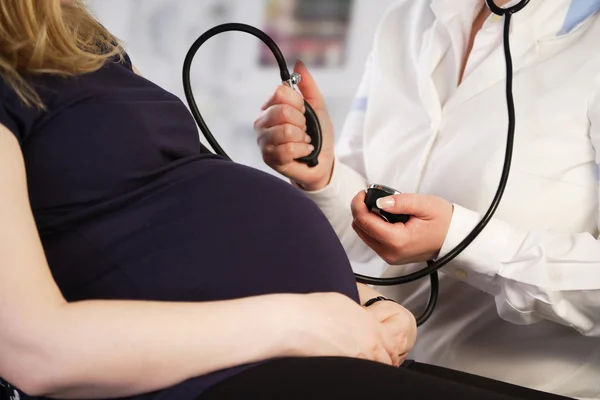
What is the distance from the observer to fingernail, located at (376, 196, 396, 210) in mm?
936

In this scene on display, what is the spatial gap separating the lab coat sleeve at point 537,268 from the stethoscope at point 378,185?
26mm

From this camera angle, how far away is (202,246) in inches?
27.4

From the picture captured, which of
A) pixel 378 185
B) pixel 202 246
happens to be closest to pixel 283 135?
pixel 378 185

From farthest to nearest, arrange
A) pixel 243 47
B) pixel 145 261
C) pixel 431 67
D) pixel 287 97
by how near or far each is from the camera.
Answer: pixel 243 47
pixel 431 67
pixel 287 97
pixel 145 261

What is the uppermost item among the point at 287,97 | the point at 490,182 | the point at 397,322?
the point at 287,97

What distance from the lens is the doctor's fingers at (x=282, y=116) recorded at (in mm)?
1068

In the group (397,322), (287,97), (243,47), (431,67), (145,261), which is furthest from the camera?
(243,47)

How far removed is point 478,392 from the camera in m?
0.65

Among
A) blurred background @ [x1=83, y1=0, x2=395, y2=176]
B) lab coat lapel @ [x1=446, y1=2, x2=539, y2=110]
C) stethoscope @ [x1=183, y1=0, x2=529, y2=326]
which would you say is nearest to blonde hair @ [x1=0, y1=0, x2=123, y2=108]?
stethoscope @ [x1=183, y1=0, x2=529, y2=326]

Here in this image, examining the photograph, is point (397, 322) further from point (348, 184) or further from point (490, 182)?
point (348, 184)

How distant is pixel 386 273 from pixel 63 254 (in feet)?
2.18

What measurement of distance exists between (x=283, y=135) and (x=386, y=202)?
22cm

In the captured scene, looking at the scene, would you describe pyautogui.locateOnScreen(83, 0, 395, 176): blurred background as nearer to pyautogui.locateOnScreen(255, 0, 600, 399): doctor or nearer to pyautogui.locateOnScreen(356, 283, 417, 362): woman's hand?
pyautogui.locateOnScreen(255, 0, 600, 399): doctor

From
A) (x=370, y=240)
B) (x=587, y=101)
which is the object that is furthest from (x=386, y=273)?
(x=587, y=101)
